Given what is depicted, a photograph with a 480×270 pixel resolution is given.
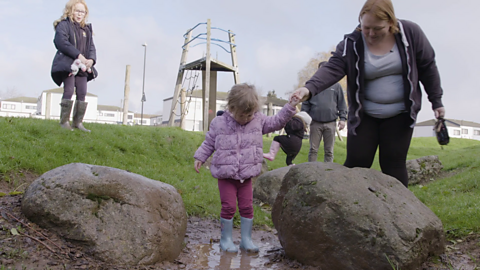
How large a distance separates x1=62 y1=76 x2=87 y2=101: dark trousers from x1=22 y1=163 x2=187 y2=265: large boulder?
12.9ft

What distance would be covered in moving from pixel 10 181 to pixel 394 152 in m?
4.89

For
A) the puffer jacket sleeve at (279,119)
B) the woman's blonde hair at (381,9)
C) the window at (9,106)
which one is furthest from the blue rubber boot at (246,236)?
the window at (9,106)

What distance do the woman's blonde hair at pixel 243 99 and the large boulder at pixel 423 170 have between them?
6.75 meters

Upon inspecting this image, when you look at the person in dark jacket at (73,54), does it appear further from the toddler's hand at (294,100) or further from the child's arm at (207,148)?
the toddler's hand at (294,100)

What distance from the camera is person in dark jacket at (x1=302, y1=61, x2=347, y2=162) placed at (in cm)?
783

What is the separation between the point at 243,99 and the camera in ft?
13.8

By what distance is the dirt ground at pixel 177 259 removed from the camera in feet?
9.72

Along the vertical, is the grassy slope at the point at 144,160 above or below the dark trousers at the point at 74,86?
below

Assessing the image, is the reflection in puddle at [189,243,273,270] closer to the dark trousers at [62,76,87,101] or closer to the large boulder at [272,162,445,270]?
the large boulder at [272,162,445,270]

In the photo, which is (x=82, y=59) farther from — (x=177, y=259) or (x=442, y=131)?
(x=442, y=131)

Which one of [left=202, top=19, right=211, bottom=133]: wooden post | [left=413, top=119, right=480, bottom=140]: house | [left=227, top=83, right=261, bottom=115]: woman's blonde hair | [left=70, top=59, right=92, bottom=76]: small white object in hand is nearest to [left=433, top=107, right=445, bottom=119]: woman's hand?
[left=227, top=83, right=261, bottom=115]: woman's blonde hair

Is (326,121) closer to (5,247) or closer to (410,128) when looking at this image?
(410,128)

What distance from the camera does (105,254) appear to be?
324 centimetres

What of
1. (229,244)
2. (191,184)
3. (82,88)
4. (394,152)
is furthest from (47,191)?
(82,88)
